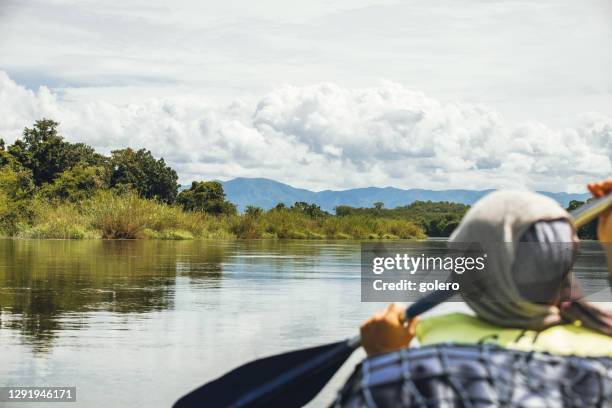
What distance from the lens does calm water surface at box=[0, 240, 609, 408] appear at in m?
4.31

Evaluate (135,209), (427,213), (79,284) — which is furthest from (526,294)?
(427,213)

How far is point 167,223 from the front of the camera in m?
25.6

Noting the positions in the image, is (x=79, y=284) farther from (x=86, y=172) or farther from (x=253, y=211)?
(x=86, y=172)

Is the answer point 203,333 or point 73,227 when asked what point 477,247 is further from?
point 73,227

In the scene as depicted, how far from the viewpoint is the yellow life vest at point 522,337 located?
38.8 inches

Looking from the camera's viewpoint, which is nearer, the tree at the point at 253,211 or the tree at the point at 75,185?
the tree at the point at 253,211

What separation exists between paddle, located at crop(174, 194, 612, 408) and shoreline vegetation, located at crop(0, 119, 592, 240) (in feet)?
58.8

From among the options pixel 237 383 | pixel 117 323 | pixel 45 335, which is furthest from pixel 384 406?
A: pixel 117 323

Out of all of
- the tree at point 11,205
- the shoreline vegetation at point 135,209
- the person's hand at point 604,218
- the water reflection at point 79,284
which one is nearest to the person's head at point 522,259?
the person's hand at point 604,218

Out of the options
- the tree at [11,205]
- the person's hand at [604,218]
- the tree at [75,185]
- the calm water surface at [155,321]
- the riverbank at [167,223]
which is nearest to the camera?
the person's hand at [604,218]

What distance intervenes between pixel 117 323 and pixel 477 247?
222 inches

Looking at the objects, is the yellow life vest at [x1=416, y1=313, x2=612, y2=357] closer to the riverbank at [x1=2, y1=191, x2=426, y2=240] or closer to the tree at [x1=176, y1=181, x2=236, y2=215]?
the riverbank at [x1=2, y1=191, x2=426, y2=240]

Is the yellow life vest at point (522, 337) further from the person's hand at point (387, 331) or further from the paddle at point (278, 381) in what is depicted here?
the paddle at point (278, 381)

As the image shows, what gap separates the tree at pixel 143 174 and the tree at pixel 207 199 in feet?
4.54
